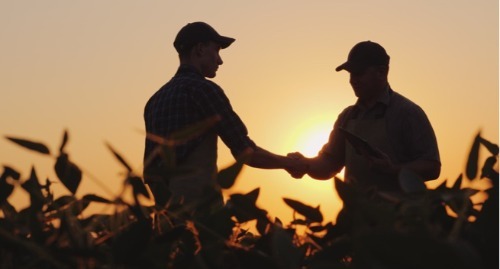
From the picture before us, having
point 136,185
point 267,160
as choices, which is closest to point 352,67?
point 267,160

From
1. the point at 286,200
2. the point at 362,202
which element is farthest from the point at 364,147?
the point at 362,202

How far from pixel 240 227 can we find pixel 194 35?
4.75 metres

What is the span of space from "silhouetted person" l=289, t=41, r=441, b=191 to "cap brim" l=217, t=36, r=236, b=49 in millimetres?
837

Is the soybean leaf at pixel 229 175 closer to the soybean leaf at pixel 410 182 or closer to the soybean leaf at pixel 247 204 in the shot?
the soybean leaf at pixel 247 204

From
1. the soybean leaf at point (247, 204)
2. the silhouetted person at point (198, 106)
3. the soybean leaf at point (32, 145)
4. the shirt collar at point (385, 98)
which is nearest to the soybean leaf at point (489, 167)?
the soybean leaf at point (247, 204)

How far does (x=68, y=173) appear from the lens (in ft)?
3.41

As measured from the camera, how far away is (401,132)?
17.7ft

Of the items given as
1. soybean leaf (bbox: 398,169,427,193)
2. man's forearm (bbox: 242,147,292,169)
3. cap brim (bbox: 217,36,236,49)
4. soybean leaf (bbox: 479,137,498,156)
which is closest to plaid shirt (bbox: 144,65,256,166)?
man's forearm (bbox: 242,147,292,169)

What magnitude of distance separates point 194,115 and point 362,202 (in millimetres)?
4711

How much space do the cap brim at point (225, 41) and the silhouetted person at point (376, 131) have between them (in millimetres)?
837

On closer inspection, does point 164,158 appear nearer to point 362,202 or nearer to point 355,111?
point 362,202

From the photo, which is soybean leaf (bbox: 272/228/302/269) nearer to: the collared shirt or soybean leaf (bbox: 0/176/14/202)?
soybean leaf (bbox: 0/176/14/202)

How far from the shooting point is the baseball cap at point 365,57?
579cm

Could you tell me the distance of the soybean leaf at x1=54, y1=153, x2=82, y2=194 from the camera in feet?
3.32
